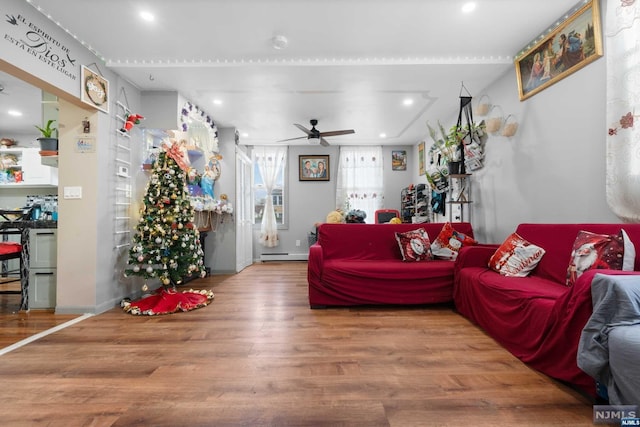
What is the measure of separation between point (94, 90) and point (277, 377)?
10.8 ft

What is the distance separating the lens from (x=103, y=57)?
9.72ft

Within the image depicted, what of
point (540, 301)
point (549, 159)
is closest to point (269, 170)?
point (549, 159)

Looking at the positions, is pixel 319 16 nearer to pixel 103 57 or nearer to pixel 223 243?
pixel 103 57

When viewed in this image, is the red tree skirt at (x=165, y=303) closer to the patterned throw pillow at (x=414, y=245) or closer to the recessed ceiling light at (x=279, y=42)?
the patterned throw pillow at (x=414, y=245)

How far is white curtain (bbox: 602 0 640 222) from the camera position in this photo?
6.05ft

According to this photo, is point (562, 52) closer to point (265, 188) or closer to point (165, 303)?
point (165, 303)

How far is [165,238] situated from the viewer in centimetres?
296

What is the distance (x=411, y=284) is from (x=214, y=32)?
3205mm

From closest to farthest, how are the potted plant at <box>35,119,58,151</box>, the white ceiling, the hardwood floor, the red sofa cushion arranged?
the hardwood floor
the red sofa cushion
the white ceiling
the potted plant at <box>35,119,58,151</box>

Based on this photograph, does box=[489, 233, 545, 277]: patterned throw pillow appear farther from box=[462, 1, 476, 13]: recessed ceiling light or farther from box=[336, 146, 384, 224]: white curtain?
box=[336, 146, 384, 224]: white curtain

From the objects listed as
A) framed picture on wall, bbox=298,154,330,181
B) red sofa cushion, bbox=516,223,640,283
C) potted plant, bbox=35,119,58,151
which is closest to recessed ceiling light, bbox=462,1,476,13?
red sofa cushion, bbox=516,223,640,283

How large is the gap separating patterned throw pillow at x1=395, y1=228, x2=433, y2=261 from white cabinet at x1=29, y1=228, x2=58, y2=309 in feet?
12.6

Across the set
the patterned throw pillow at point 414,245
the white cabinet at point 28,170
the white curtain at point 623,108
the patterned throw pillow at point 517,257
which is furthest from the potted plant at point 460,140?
the white cabinet at point 28,170

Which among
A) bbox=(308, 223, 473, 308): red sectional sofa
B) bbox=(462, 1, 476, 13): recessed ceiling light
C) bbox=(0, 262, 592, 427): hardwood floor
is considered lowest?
bbox=(0, 262, 592, 427): hardwood floor
